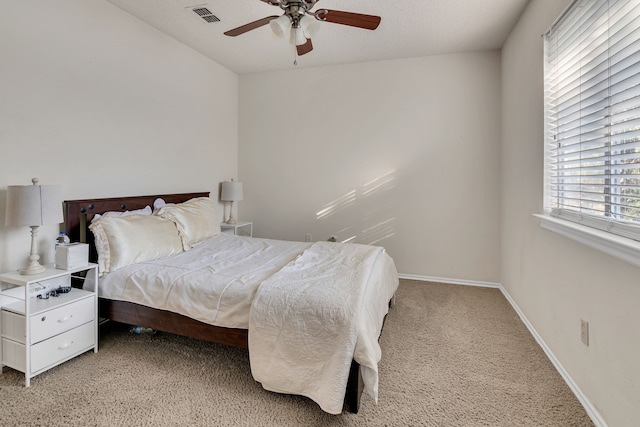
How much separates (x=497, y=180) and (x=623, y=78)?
2251mm

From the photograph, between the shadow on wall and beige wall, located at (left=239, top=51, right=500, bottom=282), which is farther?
the shadow on wall

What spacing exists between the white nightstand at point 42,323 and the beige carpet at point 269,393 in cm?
11

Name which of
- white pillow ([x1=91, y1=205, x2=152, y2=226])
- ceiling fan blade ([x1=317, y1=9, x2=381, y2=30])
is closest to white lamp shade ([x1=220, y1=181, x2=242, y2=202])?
white pillow ([x1=91, y1=205, x2=152, y2=226])

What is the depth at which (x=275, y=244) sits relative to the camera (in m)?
3.20

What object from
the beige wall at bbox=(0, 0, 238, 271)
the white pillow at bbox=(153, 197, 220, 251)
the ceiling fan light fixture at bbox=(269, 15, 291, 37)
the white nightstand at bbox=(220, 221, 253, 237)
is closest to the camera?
the ceiling fan light fixture at bbox=(269, 15, 291, 37)

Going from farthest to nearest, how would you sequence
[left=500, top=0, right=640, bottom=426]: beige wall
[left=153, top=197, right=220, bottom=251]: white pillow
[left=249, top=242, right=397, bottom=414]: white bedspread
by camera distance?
[left=153, top=197, right=220, bottom=251]: white pillow < [left=249, top=242, right=397, bottom=414]: white bedspread < [left=500, top=0, right=640, bottom=426]: beige wall

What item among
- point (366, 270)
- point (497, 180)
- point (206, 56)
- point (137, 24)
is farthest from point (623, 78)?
point (206, 56)

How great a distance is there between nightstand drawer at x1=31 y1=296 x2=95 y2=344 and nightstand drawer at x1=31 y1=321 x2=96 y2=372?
0.04 m

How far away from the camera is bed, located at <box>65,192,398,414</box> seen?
1.65 m

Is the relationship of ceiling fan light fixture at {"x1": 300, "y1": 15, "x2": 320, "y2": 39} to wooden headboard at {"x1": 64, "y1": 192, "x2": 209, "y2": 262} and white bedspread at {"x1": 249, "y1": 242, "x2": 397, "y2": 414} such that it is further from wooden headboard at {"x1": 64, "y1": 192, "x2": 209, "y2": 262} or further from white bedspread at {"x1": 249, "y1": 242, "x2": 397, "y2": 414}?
wooden headboard at {"x1": 64, "y1": 192, "x2": 209, "y2": 262}

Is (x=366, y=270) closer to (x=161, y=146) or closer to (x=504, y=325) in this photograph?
(x=504, y=325)

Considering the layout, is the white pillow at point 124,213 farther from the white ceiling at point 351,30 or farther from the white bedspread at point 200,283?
the white ceiling at point 351,30

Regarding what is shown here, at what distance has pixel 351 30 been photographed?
3182 millimetres

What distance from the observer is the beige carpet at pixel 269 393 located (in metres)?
1.64
